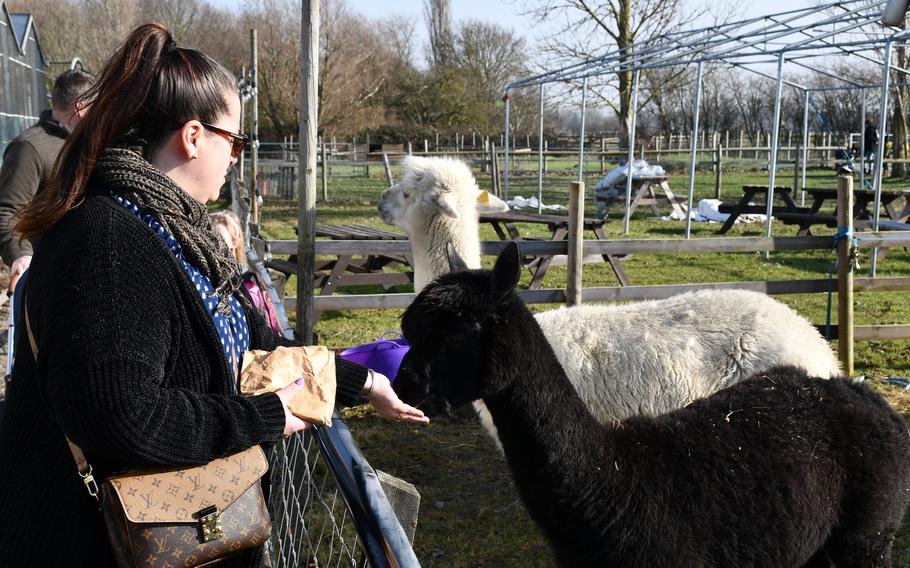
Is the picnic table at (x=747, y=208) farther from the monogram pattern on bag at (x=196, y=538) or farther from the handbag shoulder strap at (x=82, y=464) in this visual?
the handbag shoulder strap at (x=82, y=464)

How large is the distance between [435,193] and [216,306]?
4.11m

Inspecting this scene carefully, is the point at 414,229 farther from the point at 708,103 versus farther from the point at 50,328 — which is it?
the point at 708,103

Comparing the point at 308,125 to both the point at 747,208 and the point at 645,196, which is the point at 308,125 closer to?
the point at 747,208

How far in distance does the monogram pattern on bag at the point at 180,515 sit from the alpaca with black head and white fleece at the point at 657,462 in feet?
3.69

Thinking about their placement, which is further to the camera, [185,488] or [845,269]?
[845,269]

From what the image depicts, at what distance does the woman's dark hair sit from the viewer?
56.0 inches

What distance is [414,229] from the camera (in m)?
5.70

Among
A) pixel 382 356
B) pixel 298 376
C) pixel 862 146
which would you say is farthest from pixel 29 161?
pixel 862 146

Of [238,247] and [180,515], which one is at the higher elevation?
[238,247]

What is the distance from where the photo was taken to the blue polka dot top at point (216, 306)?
1.43 meters

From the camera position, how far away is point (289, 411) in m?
1.55

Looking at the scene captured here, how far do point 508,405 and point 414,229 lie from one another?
11.0 feet

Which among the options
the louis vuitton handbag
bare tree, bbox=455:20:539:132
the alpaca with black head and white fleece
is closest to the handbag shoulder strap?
the louis vuitton handbag

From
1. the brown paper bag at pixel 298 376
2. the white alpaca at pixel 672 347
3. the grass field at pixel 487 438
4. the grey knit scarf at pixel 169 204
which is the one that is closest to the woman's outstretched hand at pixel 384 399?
the brown paper bag at pixel 298 376
